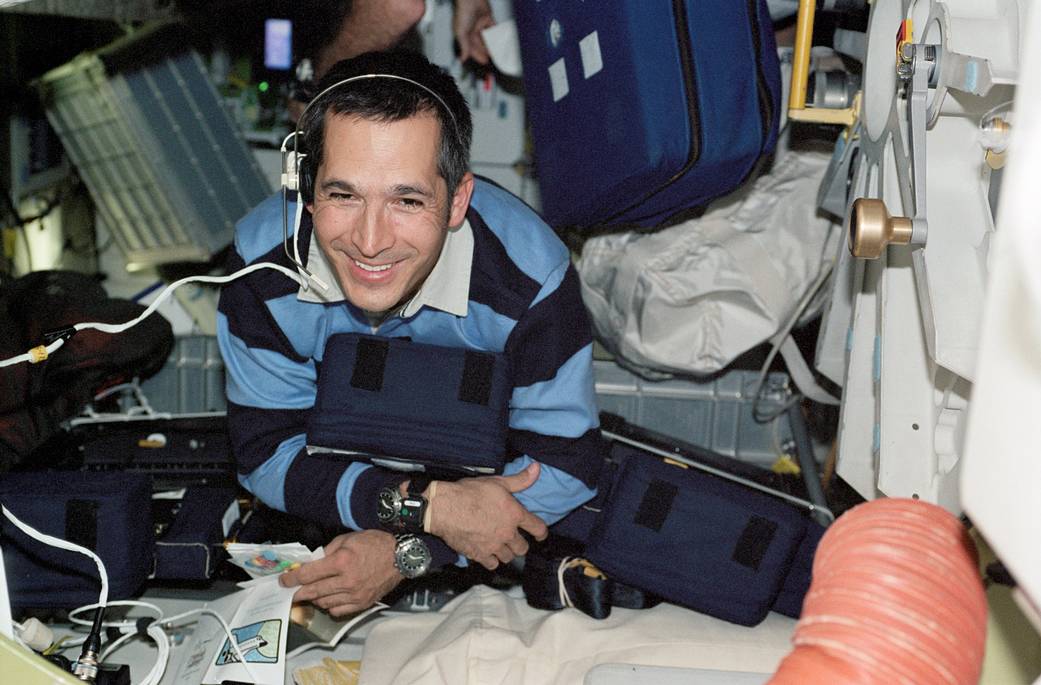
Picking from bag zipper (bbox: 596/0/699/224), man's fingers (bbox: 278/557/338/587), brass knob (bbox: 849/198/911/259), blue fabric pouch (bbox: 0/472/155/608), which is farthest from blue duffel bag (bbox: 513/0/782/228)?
blue fabric pouch (bbox: 0/472/155/608)

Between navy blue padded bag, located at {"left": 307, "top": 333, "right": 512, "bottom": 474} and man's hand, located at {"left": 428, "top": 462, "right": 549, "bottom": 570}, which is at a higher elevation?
navy blue padded bag, located at {"left": 307, "top": 333, "right": 512, "bottom": 474}

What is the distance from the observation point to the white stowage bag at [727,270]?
2.54 metres

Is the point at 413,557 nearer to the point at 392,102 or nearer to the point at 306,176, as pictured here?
the point at 306,176

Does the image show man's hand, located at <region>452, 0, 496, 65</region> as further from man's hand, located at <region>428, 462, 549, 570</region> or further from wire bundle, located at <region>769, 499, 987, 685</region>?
wire bundle, located at <region>769, 499, 987, 685</region>

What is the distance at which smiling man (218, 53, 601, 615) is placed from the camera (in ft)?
6.23

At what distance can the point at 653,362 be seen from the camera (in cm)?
266

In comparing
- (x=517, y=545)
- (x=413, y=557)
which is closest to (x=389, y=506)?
(x=413, y=557)

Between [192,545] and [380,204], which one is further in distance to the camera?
[192,545]

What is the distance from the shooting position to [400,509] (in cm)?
205

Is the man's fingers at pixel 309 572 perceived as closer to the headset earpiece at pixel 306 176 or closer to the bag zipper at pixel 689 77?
the headset earpiece at pixel 306 176

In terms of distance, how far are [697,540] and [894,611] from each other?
48.6 inches

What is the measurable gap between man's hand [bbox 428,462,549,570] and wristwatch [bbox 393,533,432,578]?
0.04 metres

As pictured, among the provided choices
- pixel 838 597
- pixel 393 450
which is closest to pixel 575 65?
pixel 393 450

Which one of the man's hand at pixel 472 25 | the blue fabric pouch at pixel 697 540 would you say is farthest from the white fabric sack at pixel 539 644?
the man's hand at pixel 472 25
